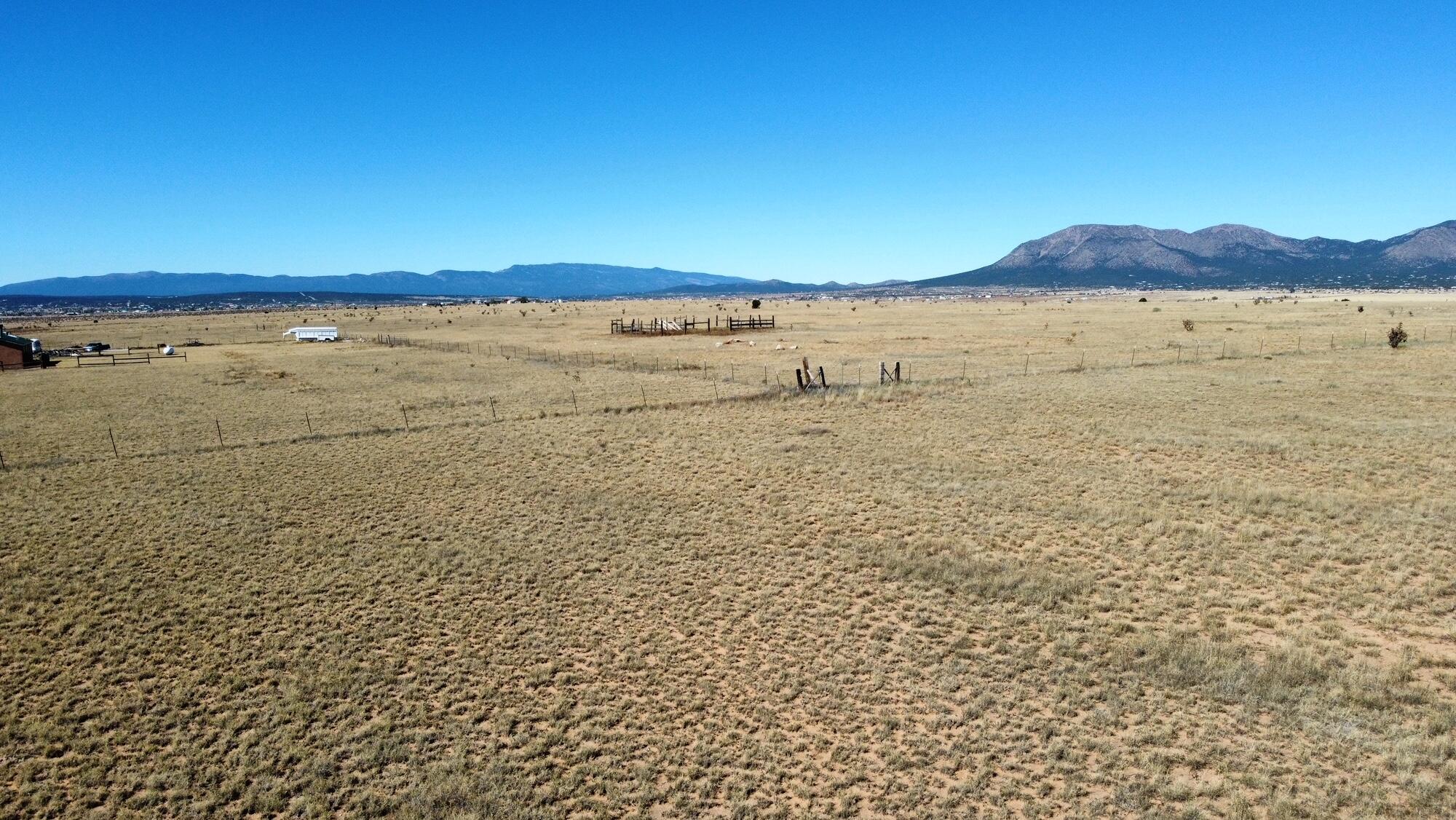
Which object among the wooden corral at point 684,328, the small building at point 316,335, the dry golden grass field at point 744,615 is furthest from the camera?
the small building at point 316,335

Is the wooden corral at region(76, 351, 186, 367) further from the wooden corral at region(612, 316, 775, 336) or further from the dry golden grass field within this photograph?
the wooden corral at region(612, 316, 775, 336)

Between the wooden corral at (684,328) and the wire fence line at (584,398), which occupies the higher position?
the wooden corral at (684,328)

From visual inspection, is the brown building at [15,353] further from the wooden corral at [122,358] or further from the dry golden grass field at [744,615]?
the dry golden grass field at [744,615]

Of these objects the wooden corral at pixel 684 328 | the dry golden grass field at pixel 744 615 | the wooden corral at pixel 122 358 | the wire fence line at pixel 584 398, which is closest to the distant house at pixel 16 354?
the wooden corral at pixel 122 358

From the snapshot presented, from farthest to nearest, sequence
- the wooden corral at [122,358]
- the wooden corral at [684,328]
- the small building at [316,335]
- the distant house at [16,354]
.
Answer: the small building at [316,335] < the wooden corral at [684,328] < the wooden corral at [122,358] < the distant house at [16,354]

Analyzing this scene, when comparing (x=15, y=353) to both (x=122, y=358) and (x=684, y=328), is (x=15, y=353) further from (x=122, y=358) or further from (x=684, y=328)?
(x=684, y=328)

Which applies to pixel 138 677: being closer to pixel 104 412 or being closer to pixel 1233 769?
pixel 1233 769

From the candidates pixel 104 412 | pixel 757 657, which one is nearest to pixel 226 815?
pixel 757 657
